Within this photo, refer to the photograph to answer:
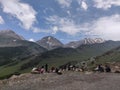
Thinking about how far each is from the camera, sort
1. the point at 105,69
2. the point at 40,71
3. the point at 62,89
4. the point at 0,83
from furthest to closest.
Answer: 1. the point at 105,69
2. the point at 40,71
3. the point at 0,83
4. the point at 62,89

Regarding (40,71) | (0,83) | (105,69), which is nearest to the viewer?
(0,83)

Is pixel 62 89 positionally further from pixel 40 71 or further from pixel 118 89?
pixel 40 71

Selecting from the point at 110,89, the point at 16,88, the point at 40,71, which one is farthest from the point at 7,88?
the point at 40,71

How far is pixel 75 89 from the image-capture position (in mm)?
37969

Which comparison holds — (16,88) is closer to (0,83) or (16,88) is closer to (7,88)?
(7,88)

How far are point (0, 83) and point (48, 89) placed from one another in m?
11.1

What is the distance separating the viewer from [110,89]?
1538 inches

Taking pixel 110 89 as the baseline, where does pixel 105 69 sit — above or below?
above

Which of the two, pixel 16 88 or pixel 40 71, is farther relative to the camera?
pixel 40 71

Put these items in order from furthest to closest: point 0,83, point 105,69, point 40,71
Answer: point 105,69
point 40,71
point 0,83

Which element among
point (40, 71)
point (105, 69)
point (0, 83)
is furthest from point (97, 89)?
point (105, 69)

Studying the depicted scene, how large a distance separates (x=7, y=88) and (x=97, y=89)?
13035mm

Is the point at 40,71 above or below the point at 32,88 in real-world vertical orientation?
above

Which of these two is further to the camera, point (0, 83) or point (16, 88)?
point (0, 83)
